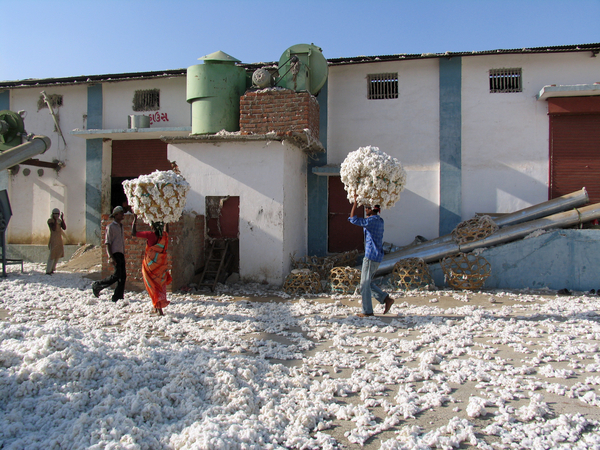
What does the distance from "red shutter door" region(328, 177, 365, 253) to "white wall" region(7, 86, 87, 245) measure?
7767 mm

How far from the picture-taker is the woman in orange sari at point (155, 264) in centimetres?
657

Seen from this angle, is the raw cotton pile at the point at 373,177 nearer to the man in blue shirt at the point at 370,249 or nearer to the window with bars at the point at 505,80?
the man in blue shirt at the point at 370,249

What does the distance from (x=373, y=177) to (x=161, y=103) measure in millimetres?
8799

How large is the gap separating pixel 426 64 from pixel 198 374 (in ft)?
32.7

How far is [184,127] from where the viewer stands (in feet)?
38.1

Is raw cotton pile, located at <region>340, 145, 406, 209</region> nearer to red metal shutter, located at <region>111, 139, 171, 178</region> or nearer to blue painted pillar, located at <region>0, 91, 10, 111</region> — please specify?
red metal shutter, located at <region>111, 139, 171, 178</region>

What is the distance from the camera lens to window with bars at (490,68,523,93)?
1079cm

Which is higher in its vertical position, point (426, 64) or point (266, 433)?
point (426, 64)

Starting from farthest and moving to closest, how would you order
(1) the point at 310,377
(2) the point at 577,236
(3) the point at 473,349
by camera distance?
1. (2) the point at 577,236
2. (3) the point at 473,349
3. (1) the point at 310,377

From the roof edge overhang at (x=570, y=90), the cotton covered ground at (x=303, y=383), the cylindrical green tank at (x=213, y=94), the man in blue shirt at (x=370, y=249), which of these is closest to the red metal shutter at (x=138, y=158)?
the cylindrical green tank at (x=213, y=94)

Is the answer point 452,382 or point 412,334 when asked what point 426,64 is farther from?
point 452,382

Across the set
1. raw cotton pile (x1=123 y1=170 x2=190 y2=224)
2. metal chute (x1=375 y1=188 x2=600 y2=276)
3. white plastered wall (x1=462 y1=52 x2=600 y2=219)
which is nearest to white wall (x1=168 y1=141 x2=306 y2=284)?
metal chute (x1=375 y1=188 x2=600 y2=276)

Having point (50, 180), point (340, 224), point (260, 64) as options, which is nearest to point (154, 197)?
point (340, 224)

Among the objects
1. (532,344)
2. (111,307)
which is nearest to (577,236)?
(532,344)
